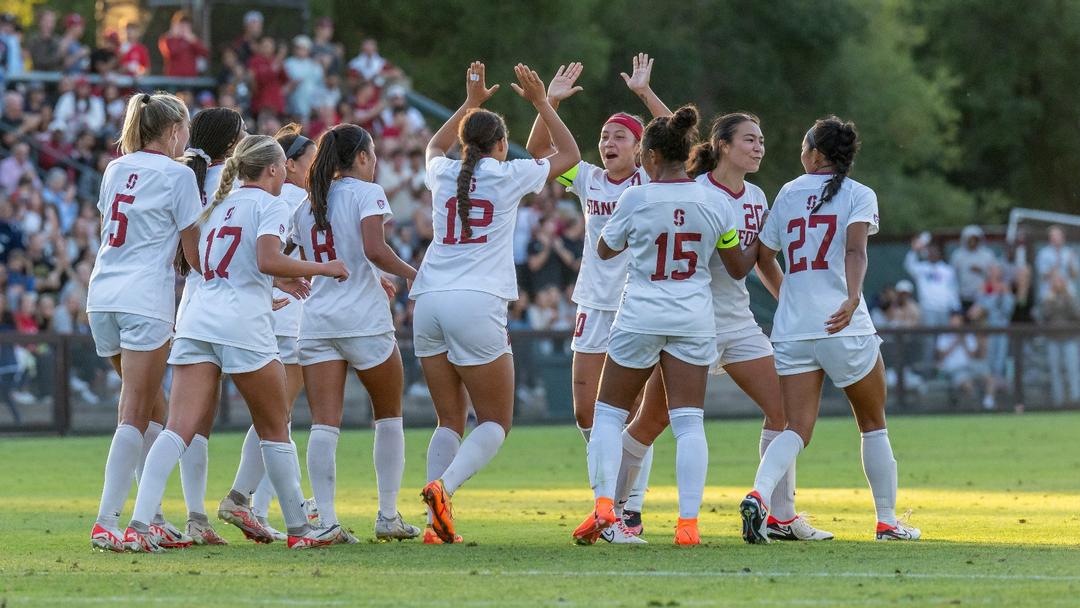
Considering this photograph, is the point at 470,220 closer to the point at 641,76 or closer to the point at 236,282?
the point at 236,282

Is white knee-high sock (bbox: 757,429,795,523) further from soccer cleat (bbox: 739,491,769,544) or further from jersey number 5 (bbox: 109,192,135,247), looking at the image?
jersey number 5 (bbox: 109,192,135,247)

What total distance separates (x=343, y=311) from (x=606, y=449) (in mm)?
1565

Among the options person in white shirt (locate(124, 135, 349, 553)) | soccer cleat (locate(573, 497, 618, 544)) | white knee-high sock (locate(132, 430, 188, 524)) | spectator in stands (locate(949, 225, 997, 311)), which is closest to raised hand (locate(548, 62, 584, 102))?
person in white shirt (locate(124, 135, 349, 553))

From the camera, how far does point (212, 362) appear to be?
8.67m

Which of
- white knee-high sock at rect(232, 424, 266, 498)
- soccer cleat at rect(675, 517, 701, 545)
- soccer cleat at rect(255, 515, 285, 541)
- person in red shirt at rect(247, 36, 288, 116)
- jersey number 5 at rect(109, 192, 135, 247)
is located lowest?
soccer cleat at rect(255, 515, 285, 541)

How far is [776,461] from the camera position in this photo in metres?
8.80

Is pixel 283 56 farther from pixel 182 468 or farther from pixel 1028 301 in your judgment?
pixel 182 468

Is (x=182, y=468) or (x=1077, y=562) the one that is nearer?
(x=1077, y=562)

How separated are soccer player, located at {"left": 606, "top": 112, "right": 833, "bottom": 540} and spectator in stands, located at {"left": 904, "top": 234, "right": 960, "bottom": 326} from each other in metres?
17.0

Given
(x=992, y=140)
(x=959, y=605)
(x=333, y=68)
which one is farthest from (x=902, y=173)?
(x=959, y=605)

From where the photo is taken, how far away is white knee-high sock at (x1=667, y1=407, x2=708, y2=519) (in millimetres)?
8711

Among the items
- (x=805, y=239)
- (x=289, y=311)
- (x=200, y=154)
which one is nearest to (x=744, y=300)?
(x=805, y=239)

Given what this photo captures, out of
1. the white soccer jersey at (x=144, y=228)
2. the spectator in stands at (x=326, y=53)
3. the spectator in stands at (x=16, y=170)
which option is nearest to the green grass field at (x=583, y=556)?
the white soccer jersey at (x=144, y=228)

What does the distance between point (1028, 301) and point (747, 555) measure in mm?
19150
